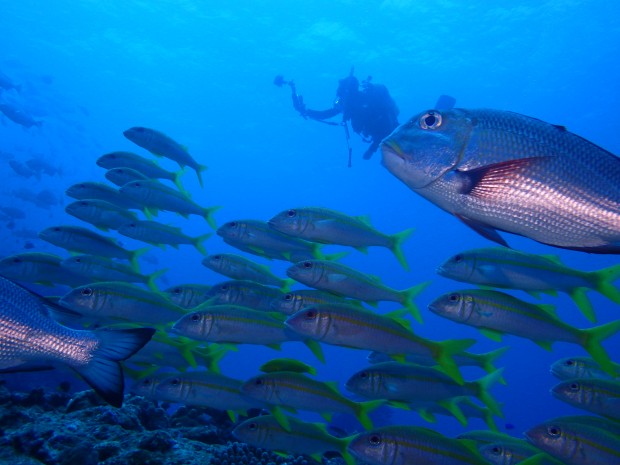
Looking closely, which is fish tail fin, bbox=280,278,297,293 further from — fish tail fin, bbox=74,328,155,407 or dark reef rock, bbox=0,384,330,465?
fish tail fin, bbox=74,328,155,407

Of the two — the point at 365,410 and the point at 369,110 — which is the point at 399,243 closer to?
the point at 365,410

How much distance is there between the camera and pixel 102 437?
482 centimetres

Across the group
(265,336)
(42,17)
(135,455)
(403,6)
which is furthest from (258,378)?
(42,17)

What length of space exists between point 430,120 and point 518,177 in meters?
0.52

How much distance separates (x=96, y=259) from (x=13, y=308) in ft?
13.5

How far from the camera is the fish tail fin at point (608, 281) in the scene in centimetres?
346

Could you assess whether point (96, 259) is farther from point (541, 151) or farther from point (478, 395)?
point (541, 151)

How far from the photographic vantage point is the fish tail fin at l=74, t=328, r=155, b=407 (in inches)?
90.4

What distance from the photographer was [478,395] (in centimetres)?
463

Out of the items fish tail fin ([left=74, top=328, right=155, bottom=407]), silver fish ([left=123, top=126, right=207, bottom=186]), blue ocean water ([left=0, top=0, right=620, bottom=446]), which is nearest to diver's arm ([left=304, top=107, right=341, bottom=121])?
silver fish ([left=123, top=126, right=207, bottom=186])

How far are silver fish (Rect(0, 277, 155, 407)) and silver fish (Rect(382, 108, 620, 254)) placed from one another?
1764 millimetres

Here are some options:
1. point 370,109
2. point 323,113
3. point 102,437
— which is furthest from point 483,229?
point 323,113

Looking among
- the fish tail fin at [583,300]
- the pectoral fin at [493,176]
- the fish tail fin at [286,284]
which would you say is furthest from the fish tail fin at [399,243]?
the pectoral fin at [493,176]

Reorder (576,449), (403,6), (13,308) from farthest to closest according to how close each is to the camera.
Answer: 1. (403,6)
2. (576,449)
3. (13,308)
